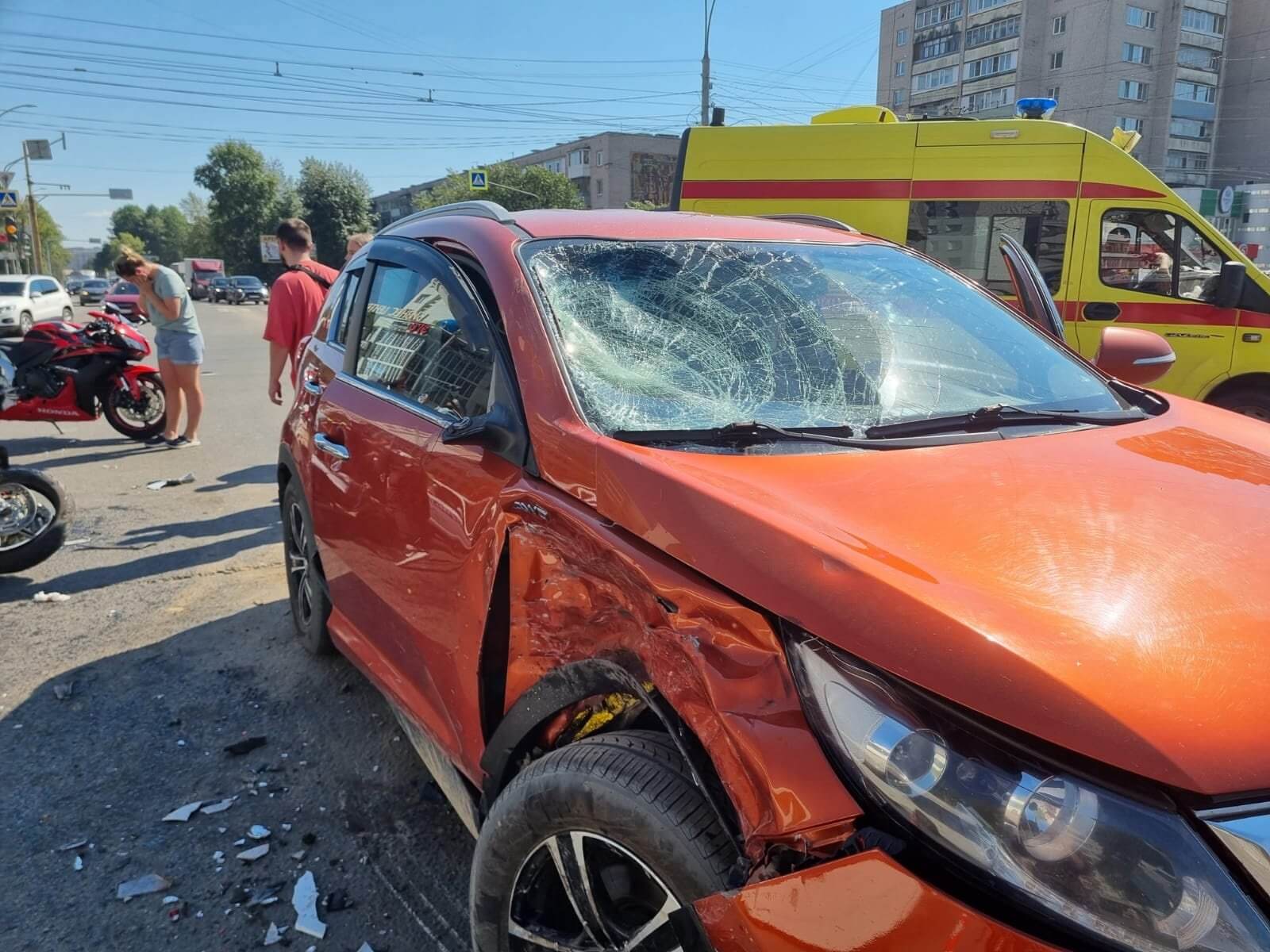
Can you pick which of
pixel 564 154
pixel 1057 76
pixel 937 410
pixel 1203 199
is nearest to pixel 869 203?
pixel 937 410

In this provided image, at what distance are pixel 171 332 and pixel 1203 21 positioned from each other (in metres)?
80.8

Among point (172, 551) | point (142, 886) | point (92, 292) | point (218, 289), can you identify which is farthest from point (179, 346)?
point (92, 292)

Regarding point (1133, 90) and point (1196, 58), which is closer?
point (1133, 90)

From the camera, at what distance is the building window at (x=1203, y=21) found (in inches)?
2488

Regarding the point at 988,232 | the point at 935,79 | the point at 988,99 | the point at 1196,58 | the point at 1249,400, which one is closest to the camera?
the point at 1249,400

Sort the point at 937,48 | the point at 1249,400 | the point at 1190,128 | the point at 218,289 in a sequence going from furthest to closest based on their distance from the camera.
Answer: the point at 937,48, the point at 1190,128, the point at 218,289, the point at 1249,400

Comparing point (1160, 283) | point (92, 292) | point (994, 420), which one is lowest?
point (92, 292)

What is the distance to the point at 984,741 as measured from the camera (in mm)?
1177

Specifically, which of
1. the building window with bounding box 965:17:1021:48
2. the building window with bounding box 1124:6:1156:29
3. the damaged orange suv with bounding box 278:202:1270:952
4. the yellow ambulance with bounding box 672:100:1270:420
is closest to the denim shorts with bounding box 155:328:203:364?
the yellow ambulance with bounding box 672:100:1270:420

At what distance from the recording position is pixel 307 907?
2412mm

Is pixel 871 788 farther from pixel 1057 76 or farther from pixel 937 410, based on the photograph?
pixel 1057 76

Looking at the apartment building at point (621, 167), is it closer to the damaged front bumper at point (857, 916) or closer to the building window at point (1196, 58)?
the building window at point (1196, 58)

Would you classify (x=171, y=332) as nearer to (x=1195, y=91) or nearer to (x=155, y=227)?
(x=1195, y=91)

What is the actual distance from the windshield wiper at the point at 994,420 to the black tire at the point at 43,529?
15.4ft
